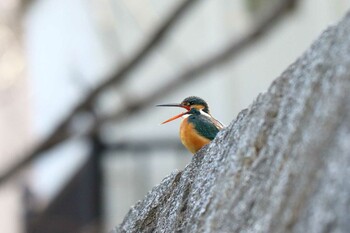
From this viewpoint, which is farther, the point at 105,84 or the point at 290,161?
the point at 105,84

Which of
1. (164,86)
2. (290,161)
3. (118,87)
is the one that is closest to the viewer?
(290,161)

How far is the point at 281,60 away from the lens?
10.3 m

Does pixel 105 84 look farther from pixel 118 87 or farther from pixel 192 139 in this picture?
pixel 192 139

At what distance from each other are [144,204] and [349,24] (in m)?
0.78

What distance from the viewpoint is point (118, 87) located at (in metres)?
9.26

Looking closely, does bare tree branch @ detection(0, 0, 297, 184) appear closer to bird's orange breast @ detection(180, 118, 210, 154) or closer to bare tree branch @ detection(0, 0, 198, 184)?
bare tree branch @ detection(0, 0, 198, 184)

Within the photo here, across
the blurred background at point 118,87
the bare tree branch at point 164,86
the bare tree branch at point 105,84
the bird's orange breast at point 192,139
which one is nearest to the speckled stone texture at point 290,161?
the bird's orange breast at point 192,139

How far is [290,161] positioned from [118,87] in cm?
776

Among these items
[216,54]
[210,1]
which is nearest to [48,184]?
[210,1]

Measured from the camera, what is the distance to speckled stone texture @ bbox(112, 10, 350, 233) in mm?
1397

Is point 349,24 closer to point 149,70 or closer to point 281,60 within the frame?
point 281,60

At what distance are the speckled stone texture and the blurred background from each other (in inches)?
267

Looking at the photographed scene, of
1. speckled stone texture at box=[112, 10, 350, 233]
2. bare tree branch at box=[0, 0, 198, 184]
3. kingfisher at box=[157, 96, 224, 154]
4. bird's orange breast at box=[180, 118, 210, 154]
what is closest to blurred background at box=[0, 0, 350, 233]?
bare tree branch at box=[0, 0, 198, 184]

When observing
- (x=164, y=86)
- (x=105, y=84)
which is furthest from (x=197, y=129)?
(x=164, y=86)
